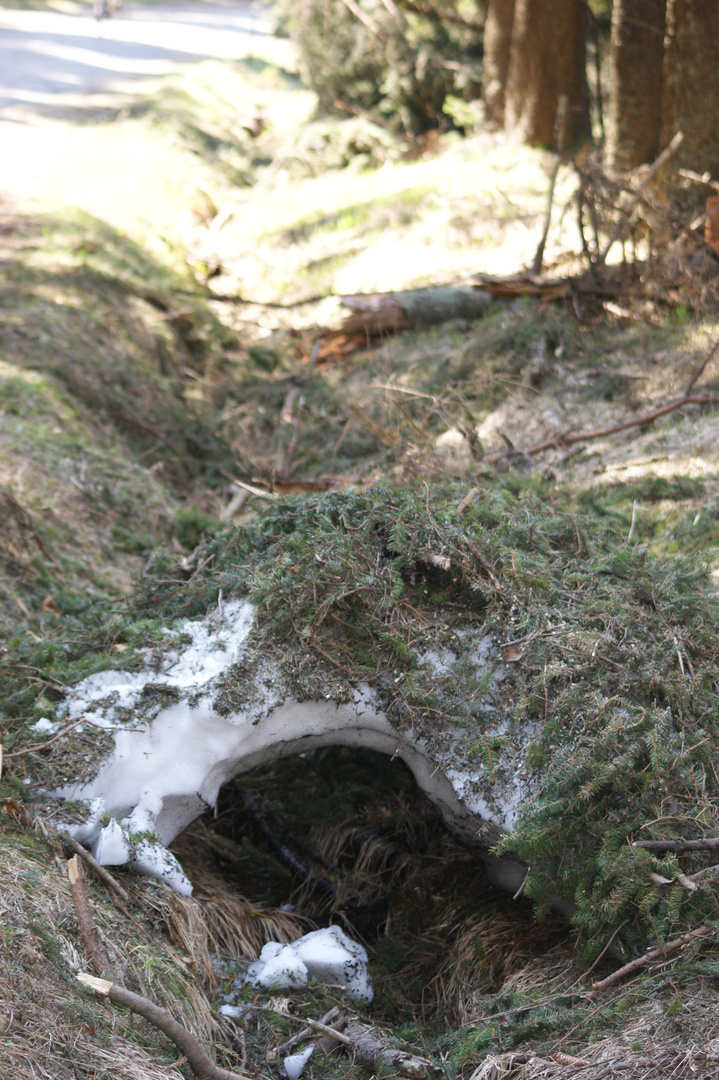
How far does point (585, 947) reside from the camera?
2.93m

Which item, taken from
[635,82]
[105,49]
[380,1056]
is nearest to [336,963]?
[380,1056]

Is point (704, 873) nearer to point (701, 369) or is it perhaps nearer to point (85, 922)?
point (85, 922)

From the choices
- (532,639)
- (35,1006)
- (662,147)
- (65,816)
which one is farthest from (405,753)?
(662,147)

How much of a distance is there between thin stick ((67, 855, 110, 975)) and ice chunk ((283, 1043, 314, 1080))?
67 centimetres

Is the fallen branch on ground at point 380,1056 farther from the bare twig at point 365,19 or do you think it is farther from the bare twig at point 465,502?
the bare twig at point 365,19

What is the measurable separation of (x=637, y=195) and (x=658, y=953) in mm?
6013

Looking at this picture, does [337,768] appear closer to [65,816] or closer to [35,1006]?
[65,816]

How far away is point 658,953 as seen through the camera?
107 inches

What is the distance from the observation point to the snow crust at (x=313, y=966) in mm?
3197

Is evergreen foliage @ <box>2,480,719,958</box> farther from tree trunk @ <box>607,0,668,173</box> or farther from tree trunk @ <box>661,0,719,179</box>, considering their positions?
tree trunk @ <box>607,0,668,173</box>

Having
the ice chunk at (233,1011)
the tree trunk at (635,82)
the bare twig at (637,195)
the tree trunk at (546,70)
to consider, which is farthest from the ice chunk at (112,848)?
the tree trunk at (546,70)

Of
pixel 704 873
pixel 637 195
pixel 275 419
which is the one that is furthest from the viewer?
pixel 275 419

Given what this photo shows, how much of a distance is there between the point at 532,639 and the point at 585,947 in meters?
1.10

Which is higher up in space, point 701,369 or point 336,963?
point 701,369
